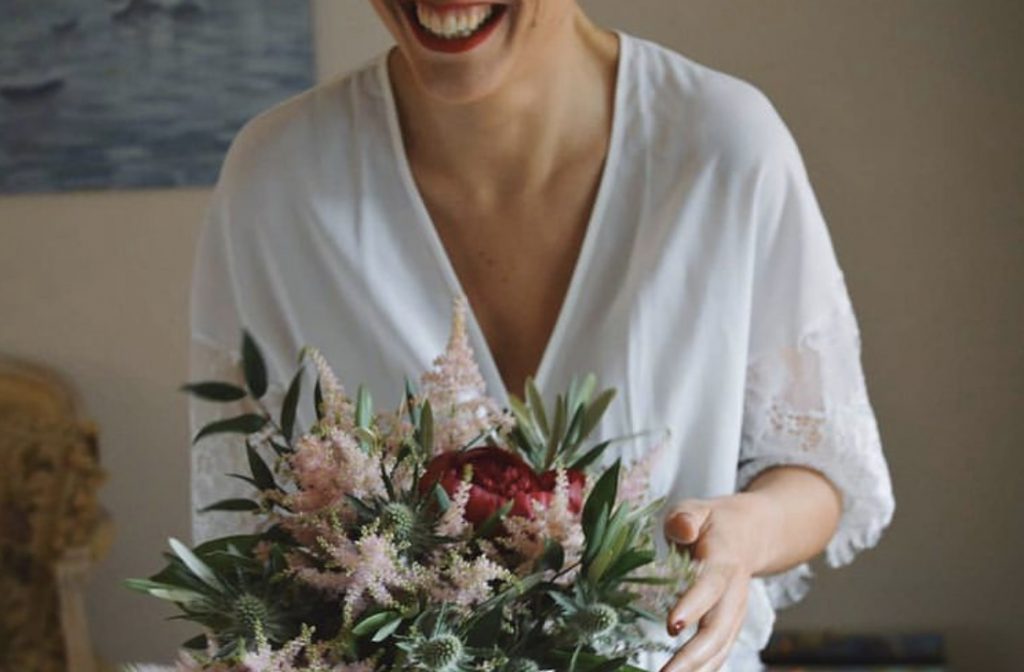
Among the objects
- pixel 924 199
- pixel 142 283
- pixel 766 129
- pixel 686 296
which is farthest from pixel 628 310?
pixel 142 283

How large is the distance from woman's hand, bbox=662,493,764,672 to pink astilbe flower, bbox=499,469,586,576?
0.07 m

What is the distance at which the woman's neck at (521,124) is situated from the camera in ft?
3.48

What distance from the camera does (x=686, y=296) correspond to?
1038 mm

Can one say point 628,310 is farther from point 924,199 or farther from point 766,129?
point 924,199

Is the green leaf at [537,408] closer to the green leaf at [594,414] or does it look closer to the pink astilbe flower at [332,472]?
the green leaf at [594,414]

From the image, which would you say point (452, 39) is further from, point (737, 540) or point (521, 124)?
point (737, 540)

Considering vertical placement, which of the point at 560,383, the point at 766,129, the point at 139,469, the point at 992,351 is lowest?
the point at 139,469

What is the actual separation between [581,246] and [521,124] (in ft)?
0.32

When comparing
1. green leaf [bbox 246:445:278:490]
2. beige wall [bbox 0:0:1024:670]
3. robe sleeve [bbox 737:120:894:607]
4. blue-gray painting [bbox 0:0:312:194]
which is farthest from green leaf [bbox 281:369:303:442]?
blue-gray painting [bbox 0:0:312:194]

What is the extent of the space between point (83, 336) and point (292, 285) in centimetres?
159

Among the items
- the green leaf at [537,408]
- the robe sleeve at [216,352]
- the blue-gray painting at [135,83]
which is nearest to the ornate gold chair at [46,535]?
the blue-gray painting at [135,83]

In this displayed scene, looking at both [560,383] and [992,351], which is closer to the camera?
[560,383]

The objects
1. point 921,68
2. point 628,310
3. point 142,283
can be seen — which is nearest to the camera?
point 628,310

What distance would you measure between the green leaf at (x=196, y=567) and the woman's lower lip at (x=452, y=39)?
1.18 ft
